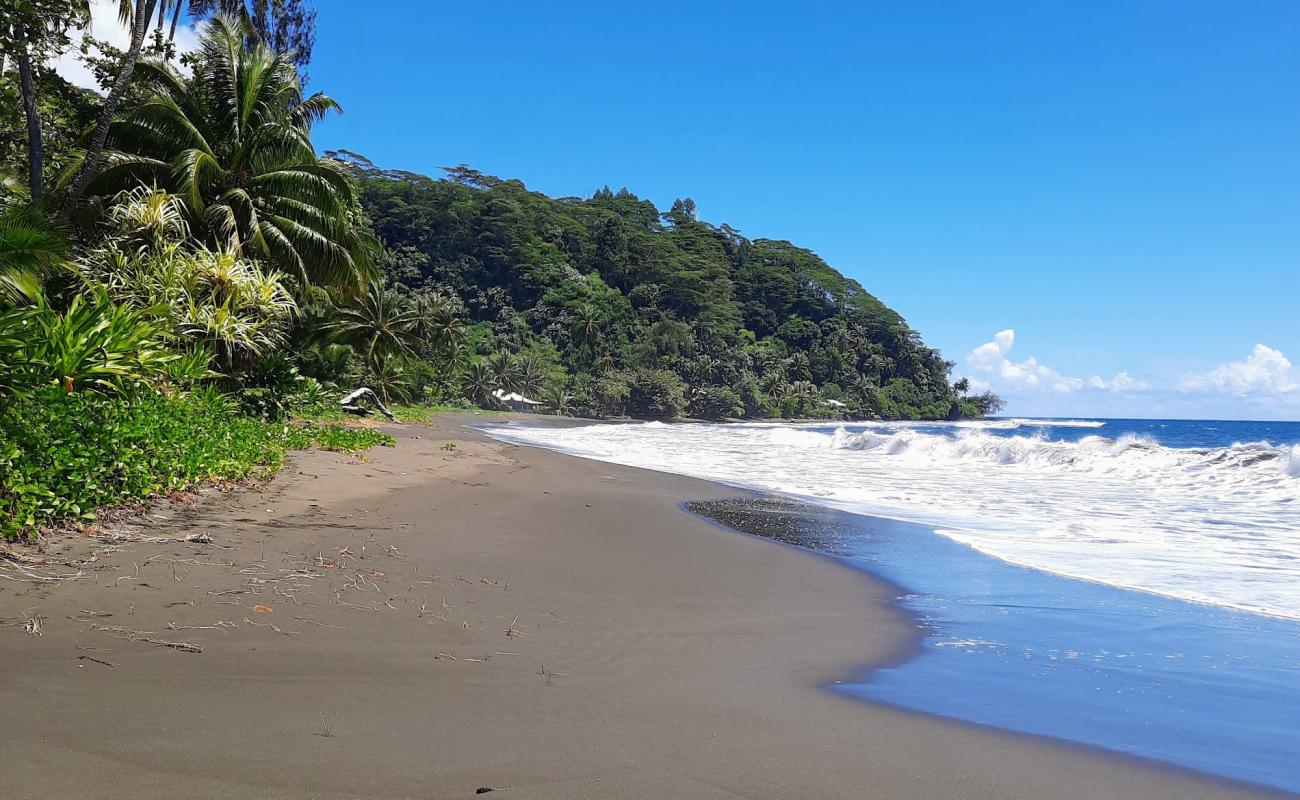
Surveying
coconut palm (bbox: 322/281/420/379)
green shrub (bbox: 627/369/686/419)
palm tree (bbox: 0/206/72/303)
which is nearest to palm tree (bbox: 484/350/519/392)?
green shrub (bbox: 627/369/686/419)

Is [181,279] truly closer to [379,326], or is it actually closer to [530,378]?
[379,326]

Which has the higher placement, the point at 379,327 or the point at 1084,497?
the point at 379,327

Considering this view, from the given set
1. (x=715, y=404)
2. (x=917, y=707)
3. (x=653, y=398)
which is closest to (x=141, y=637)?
(x=917, y=707)

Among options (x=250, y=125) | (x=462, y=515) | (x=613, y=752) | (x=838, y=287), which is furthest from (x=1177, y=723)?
(x=838, y=287)

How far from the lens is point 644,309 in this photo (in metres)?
90.6

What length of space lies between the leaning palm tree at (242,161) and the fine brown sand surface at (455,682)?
40.4ft

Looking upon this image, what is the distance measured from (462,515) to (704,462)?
11.8 meters

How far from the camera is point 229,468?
23.1ft

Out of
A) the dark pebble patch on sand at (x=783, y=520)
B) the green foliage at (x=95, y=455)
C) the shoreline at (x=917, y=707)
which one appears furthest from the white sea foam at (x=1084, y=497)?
the green foliage at (x=95, y=455)

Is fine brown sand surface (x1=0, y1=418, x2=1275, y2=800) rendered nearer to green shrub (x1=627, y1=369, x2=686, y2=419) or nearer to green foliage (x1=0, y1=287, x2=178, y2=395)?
green foliage (x1=0, y1=287, x2=178, y2=395)

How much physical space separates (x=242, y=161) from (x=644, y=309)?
244 feet

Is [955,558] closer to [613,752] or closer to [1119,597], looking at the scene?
[1119,597]

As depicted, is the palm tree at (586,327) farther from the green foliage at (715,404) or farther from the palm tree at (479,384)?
the palm tree at (479,384)

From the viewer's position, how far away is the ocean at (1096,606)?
313 centimetres
